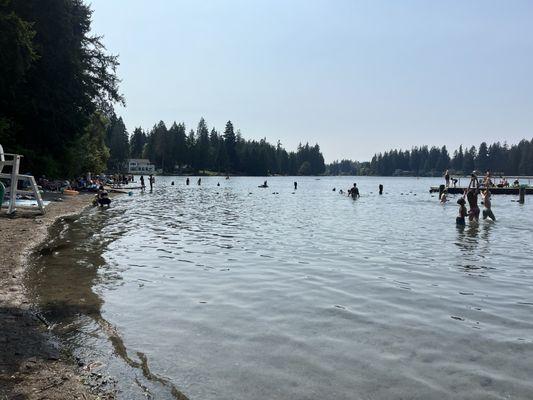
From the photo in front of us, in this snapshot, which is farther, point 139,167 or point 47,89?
point 139,167

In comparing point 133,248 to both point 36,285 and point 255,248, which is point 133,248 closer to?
point 255,248

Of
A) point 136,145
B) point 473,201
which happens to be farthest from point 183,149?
point 473,201

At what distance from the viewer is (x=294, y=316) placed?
8836mm

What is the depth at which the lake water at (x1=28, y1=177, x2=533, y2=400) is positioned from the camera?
5938 millimetres

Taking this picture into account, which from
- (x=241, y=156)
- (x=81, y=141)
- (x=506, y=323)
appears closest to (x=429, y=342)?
(x=506, y=323)

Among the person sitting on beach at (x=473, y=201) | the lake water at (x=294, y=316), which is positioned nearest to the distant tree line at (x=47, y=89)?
the lake water at (x=294, y=316)

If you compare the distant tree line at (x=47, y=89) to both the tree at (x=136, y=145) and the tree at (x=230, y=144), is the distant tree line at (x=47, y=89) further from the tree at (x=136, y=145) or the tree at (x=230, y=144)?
the tree at (x=136, y=145)

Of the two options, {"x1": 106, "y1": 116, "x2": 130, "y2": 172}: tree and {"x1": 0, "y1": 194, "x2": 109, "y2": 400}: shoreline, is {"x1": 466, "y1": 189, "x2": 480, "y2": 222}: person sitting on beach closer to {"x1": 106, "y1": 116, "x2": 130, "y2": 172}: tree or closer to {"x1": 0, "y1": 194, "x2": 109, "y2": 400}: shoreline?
{"x1": 0, "y1": 194, "x2": 109, "y2": 400}: shoreline

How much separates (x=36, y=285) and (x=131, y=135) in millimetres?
195289

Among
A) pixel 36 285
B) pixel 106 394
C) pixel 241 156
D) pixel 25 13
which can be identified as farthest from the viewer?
pixel 241 156

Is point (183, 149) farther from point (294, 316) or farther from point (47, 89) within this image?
point (294, 316)

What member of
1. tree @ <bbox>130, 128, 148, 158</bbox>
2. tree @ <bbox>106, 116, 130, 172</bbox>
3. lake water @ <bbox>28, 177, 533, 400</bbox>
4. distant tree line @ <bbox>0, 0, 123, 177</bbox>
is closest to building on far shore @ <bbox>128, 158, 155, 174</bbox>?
tree @ <bbox>106, 116, 130, 172</bbox>

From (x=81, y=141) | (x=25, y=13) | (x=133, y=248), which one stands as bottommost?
(x=133, y=248)

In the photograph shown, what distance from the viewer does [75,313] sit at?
8.38m
